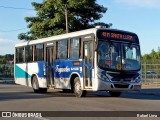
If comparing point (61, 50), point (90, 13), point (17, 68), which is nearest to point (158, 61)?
point (90, 13)

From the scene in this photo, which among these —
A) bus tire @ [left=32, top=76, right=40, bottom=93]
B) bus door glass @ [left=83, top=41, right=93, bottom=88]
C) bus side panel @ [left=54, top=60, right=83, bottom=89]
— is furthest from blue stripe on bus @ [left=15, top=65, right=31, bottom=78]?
bus door glass @ [left=83, top=41, right=93, bottom=88]

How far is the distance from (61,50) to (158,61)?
16.3 m

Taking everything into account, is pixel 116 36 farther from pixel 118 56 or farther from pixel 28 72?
pixel 28 72

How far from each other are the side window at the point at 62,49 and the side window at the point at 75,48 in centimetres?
67

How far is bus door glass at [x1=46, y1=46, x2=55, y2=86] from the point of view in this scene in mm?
23188

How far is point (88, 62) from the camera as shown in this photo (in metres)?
19.4

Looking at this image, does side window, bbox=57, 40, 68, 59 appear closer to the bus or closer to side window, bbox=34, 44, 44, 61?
the bus

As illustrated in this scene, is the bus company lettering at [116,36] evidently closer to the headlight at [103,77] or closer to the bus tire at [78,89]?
the headlight at [103,77]

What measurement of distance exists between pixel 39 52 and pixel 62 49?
124 inches

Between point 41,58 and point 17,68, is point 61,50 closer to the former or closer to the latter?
point 41,58

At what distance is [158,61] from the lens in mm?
36344

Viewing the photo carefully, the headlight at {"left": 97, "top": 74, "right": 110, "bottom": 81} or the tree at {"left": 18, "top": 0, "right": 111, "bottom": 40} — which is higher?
the tree at {"left": 18, "top": 0, "right": 111, "bottom": 40}

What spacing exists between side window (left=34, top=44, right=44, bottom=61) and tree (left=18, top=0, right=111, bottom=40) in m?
16.4

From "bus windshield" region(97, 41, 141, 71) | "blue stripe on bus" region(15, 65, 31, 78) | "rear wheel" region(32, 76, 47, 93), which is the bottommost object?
"rear wheel" region(32, 76, 47, 93)
